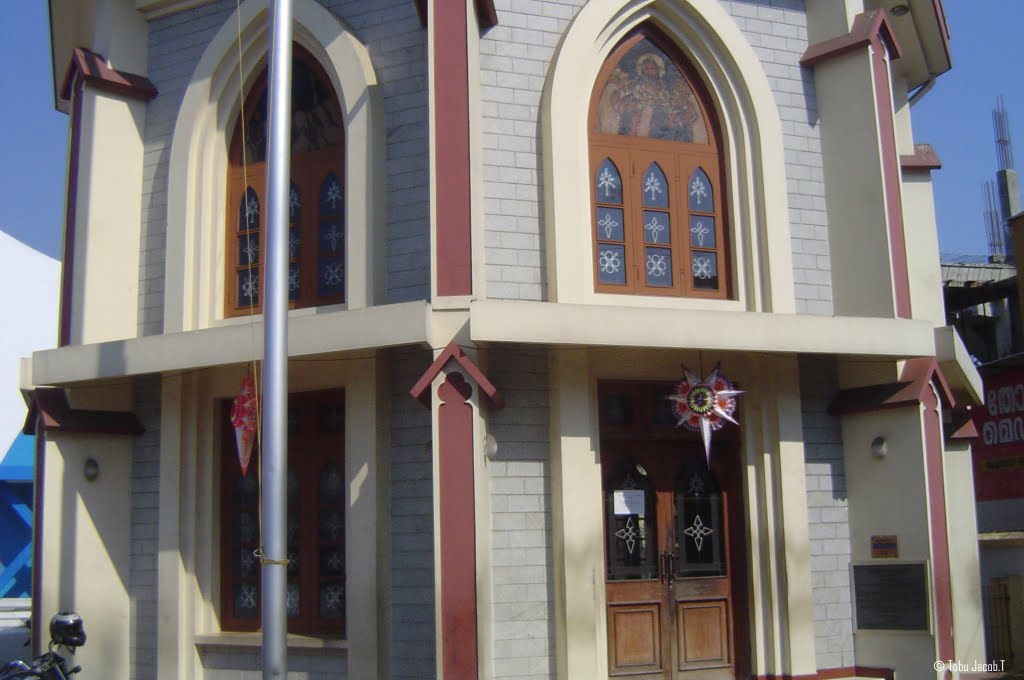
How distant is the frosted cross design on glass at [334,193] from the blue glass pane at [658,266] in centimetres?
322

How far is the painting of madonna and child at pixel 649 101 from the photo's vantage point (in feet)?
38.2

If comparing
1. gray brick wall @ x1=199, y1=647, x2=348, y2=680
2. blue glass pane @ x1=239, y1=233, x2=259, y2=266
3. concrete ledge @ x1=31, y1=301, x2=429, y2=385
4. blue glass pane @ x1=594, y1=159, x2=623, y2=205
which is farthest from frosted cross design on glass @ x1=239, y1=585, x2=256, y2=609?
blue glass pane @ x1=594, y1=159, x2=623, y2=205

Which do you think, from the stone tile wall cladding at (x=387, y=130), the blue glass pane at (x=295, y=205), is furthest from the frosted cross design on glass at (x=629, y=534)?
the blue glass pane at (x=295, y=205)

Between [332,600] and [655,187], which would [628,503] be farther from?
[655,187]

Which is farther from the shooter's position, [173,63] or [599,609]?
[173,63]

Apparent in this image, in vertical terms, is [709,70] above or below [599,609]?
above

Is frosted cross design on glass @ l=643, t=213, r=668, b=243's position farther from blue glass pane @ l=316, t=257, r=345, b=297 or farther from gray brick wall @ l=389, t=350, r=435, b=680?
blue glass pane @ l=316, t=257, r=345, b=297

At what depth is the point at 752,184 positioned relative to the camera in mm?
11750

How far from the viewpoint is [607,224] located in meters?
11.3

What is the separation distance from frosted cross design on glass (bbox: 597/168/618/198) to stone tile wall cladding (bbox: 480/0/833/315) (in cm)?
62

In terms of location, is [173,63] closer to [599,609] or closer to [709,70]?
[709,70]

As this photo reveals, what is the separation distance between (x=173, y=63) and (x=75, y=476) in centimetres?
468

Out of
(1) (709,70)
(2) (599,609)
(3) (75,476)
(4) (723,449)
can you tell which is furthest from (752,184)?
(3) (75,476)

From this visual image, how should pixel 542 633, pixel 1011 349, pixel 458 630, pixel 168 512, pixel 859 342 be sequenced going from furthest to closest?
1. pixel 1011 349
2. pixel 168 512
3. pixel 859 342
4. pixel 542 633
5. pixel 458 630
